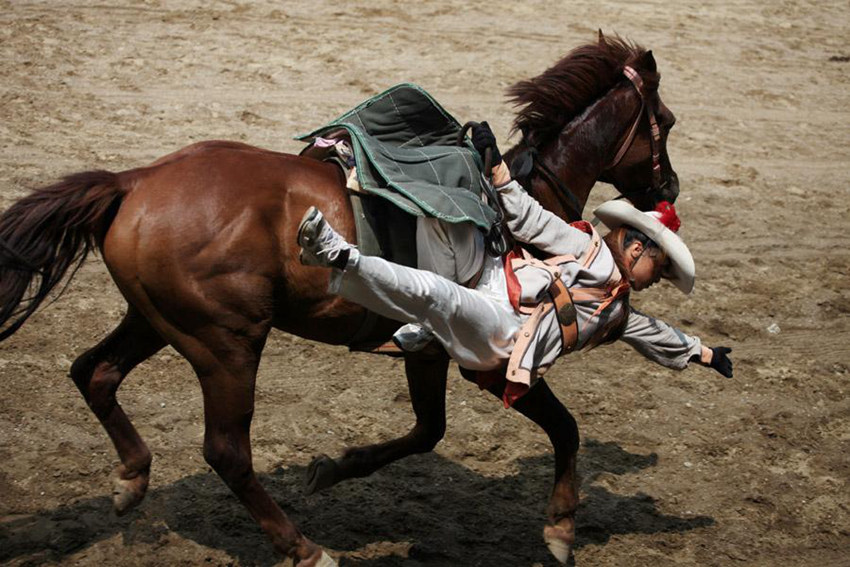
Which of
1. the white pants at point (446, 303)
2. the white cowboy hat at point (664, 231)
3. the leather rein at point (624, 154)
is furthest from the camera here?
the leather rein at point (624, 154)

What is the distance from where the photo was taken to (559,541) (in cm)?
439

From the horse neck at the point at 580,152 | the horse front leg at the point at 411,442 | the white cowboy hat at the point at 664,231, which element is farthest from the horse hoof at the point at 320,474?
the white cowboy hat at the point at 664,231

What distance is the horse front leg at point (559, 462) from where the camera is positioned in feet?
14.5

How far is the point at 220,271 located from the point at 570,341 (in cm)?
135

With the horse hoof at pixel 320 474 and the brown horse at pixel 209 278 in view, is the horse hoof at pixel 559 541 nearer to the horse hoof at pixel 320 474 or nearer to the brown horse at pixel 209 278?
the brown horse at pixel 209 278

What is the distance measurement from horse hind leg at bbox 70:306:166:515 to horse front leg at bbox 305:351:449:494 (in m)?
0.73

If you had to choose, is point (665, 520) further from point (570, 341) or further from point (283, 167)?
point (283, 167)

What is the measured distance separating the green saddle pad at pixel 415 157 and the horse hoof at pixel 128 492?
148 centimetres

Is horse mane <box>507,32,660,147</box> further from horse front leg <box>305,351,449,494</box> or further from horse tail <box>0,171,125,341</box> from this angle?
horse tail <box>0,171,125,341</box>

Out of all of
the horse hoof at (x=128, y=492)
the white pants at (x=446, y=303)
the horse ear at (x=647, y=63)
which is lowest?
the horse hoof at (x=128, y=492)

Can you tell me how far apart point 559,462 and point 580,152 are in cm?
135

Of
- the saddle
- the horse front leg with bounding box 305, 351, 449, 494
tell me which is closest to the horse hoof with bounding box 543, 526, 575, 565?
the horse front leg with bounding box 305, 351, 449, 494

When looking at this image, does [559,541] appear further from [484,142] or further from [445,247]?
[484,142]

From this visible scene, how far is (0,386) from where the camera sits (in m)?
5.25
